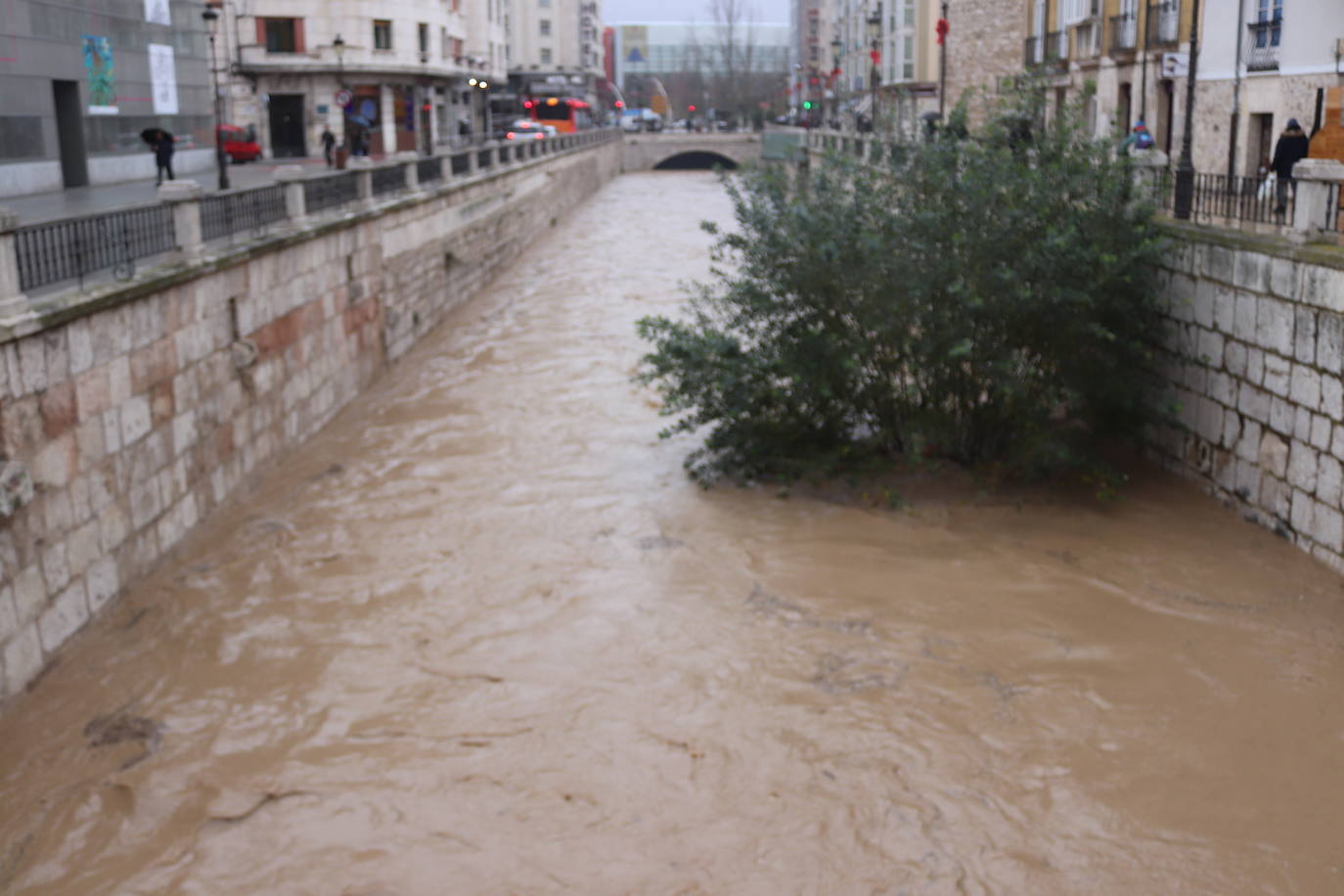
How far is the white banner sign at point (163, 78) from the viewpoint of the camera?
26.2 meters

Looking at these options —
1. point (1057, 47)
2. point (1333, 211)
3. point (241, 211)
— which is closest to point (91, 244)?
point (241, 211)

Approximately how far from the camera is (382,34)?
4372 cm

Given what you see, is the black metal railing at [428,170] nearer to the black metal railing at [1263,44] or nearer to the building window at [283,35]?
the black metal railing at [1263,44]

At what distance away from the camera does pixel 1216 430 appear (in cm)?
1142

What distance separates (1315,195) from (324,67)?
122ft

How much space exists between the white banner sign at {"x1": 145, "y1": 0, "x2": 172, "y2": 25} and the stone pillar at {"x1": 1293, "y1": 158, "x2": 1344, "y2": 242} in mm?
22235

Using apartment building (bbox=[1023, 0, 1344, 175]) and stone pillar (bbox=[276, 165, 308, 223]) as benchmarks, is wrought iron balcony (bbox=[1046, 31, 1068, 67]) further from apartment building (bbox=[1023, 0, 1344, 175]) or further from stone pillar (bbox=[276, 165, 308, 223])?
stone pillar (bbox=[276, 165, 308, 223])

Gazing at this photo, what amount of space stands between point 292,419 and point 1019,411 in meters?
7.24

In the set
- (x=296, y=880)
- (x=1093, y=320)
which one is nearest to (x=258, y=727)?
(x=296, y=880)

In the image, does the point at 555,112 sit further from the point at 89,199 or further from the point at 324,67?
the point at 89,199

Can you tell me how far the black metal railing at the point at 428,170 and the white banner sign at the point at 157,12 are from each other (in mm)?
7436

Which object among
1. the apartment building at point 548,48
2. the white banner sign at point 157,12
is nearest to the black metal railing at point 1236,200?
the white banner sign at point 157,12

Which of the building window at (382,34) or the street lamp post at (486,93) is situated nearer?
the building window at (382,34)

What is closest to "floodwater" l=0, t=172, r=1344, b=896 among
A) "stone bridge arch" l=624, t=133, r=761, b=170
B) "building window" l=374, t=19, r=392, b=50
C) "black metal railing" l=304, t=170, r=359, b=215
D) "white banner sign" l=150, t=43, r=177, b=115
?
"black metal railing" l=304, t=170, r=359, b=215
